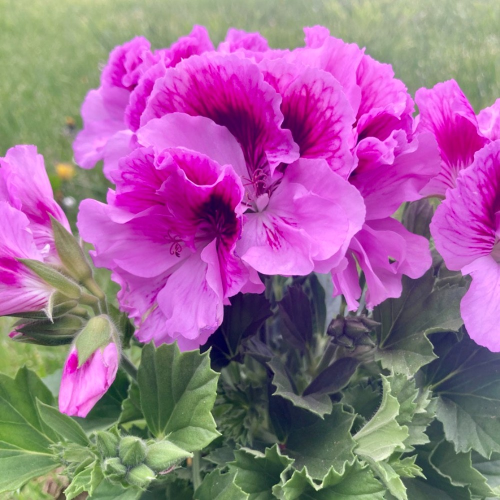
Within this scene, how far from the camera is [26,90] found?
3340 mm

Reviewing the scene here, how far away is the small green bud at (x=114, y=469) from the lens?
2.19ft

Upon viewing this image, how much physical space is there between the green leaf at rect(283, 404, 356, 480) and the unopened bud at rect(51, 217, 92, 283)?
0.39m

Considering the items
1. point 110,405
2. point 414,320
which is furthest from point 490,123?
point 110,405

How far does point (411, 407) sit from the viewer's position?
29.9 inches

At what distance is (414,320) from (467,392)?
0.15 meters

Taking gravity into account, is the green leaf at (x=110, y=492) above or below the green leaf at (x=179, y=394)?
below

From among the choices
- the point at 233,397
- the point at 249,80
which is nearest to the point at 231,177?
the point at 249,80

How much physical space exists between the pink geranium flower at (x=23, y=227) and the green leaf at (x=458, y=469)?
626mm

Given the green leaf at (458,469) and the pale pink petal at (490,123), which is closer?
the pale pink petal at (490,123)

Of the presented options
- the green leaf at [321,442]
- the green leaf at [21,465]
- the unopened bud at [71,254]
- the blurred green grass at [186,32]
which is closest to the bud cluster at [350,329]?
the green leaf at [321,442]

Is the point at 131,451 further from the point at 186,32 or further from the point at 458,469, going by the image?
the point at 186,32

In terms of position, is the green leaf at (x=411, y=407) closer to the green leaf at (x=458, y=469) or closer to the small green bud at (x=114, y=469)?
the green leaf at (x=458, y=469)

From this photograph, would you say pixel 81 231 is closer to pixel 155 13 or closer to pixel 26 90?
pixel 26 90

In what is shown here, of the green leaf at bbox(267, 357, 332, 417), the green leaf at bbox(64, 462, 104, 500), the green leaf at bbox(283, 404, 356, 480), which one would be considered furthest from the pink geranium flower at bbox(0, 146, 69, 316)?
the green leaf at bbox(283, 404, 356, 480)
